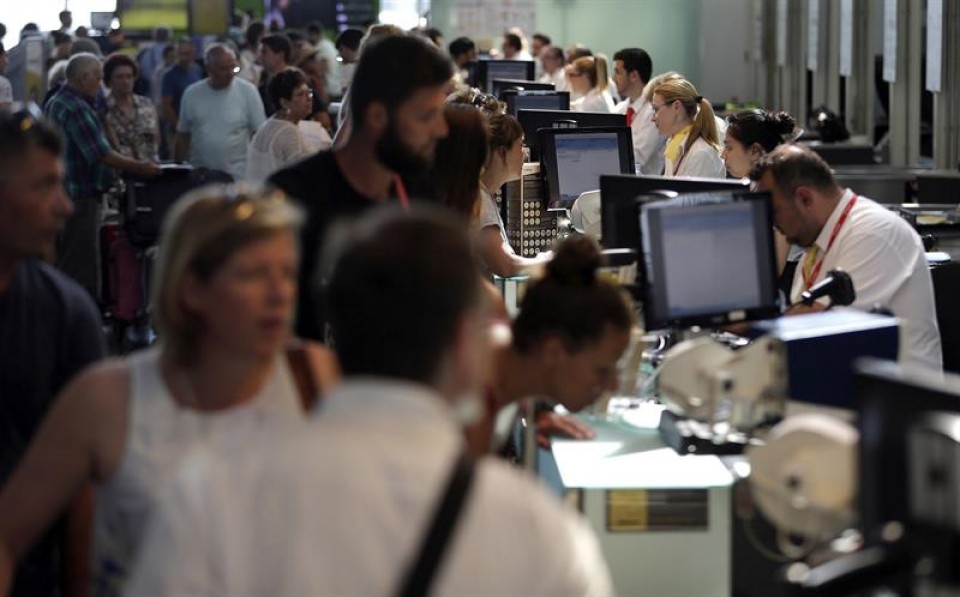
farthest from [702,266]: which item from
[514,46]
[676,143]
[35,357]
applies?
[514,46]

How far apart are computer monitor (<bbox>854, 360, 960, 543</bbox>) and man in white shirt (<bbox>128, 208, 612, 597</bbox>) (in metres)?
0.33

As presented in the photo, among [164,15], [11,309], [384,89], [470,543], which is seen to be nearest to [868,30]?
[164,15]

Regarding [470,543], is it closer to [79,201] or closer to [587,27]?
[79,201]

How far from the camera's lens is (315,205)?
11.2 feet

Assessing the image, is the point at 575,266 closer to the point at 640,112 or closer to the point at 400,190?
the point at 400,190

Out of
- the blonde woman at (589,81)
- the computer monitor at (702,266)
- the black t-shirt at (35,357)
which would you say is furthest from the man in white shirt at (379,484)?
the blonde woman at (589,81)

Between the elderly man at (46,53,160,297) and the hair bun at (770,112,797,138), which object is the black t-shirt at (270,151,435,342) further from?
the elderly man at (46,53,160,297)

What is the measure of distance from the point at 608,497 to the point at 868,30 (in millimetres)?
12287

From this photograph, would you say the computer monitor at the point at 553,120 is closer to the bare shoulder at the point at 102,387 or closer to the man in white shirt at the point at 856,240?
the man in white shirt at the point at 856,240

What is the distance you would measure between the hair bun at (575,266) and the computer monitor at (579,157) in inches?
150

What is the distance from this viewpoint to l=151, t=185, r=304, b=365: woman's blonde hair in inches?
83.9

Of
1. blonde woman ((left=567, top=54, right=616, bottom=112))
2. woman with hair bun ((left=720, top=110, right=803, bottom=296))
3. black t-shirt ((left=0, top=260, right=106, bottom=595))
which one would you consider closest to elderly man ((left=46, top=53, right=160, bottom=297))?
woman with hair bun ((left=720, top=110, right=803, bottom=296))

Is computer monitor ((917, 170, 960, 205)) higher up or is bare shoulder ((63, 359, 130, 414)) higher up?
bare shoulder ((63, 359, 130, 414))

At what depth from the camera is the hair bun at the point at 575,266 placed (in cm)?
287
